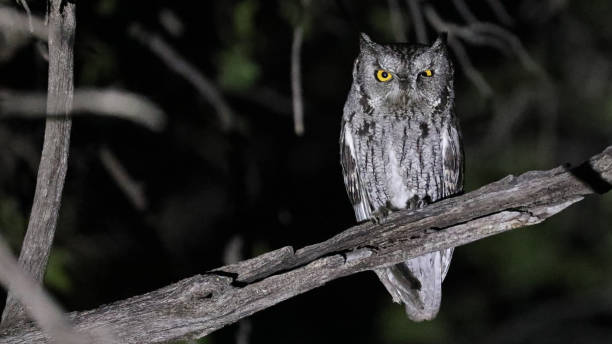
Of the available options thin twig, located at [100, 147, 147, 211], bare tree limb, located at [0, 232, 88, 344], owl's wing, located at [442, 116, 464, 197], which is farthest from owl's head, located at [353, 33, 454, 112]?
bare tree limb, located at [0, 232, 88, 344]

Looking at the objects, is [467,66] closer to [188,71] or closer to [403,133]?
[403,133]

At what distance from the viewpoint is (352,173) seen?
10.3 ft

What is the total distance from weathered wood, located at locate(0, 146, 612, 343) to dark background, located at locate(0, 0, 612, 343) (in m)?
1.16

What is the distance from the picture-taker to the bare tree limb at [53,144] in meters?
1.71

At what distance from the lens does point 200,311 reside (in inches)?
73.1

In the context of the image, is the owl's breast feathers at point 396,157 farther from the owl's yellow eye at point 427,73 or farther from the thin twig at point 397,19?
the thin twig at point 397,19

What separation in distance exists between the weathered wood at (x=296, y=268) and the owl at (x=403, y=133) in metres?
0.76

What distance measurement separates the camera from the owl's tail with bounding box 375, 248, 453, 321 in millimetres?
3141

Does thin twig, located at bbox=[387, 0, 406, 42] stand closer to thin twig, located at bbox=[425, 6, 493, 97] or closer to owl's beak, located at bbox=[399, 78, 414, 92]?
thin twig, located at bbox=[425, 6, 493, 97]

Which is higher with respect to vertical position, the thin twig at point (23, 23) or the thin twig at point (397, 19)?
the thin twig at point (397, 19)

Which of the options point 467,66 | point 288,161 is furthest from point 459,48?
point 288,161

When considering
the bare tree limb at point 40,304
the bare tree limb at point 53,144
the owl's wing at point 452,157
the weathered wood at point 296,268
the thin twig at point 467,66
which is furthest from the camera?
the thin twig at point 467,66

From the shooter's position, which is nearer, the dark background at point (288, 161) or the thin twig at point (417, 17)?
the thin twig at point (417, 17)

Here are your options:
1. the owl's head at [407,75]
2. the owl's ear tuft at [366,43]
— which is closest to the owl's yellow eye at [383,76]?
the owl's head at [407,75]
